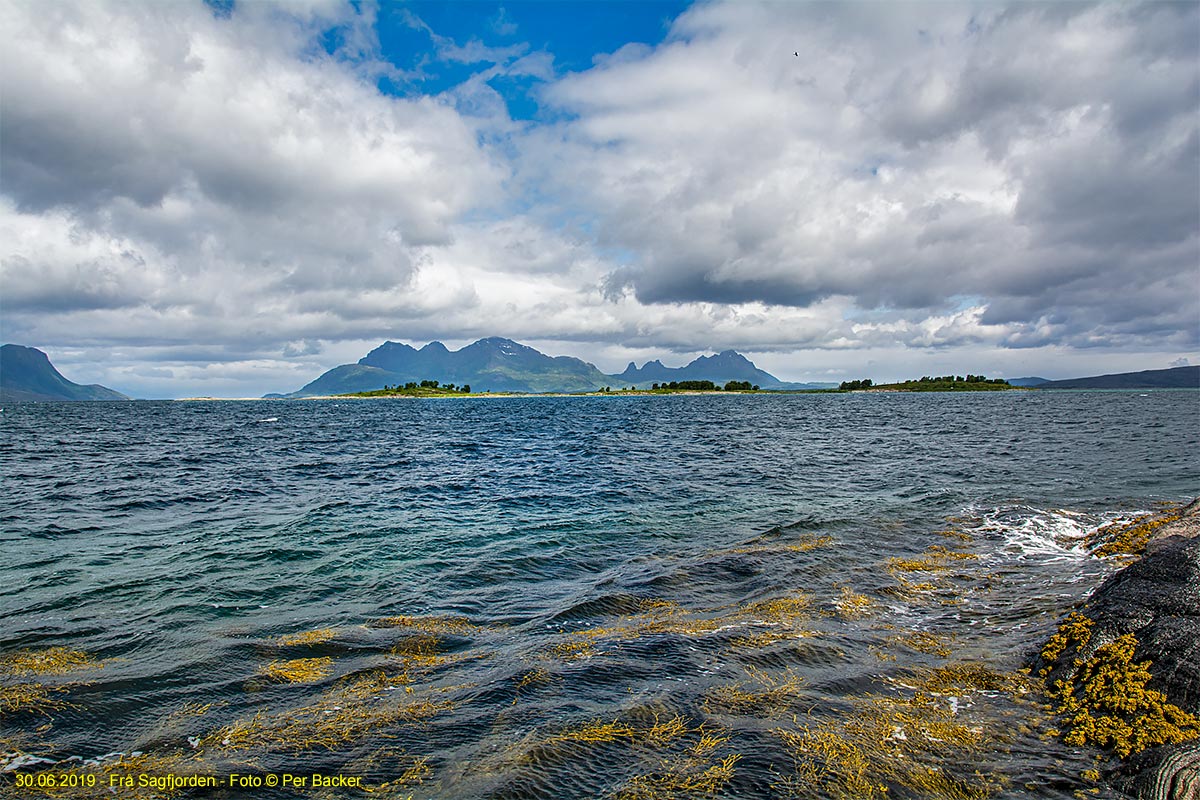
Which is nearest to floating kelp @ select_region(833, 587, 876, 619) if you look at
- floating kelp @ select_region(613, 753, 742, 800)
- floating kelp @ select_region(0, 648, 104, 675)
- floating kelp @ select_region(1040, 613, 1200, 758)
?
floating kelp @ select_region(1040, 613, 1200, 758)

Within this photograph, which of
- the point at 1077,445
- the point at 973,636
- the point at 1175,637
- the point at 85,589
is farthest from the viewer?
the point at 1077,445

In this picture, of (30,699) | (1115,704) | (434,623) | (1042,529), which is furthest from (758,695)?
(1042,529)

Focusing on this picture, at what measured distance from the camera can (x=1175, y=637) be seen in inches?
418

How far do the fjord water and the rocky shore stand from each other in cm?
75

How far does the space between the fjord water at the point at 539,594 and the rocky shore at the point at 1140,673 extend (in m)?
0.75

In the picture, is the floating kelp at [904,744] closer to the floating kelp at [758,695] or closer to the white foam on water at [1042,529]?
the floating kelp at [758,695]

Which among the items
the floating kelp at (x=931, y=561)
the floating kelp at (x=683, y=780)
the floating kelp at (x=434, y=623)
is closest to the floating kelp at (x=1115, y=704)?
the floating kelp at (x=683, y=780)

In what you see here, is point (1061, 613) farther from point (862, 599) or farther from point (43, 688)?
point (43, 688)

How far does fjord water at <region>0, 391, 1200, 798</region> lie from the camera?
9.95 m

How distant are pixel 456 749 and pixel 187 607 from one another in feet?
39.2

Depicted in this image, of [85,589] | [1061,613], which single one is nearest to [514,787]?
[1061,613]

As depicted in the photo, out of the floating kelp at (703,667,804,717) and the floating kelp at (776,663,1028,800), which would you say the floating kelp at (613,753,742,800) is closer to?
the floating kelp at (776,663,1028,800)

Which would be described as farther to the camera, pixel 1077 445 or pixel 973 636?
pixel 1077 445

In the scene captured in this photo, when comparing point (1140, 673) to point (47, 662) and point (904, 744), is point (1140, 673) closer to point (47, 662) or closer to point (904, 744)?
point (904, 744)
